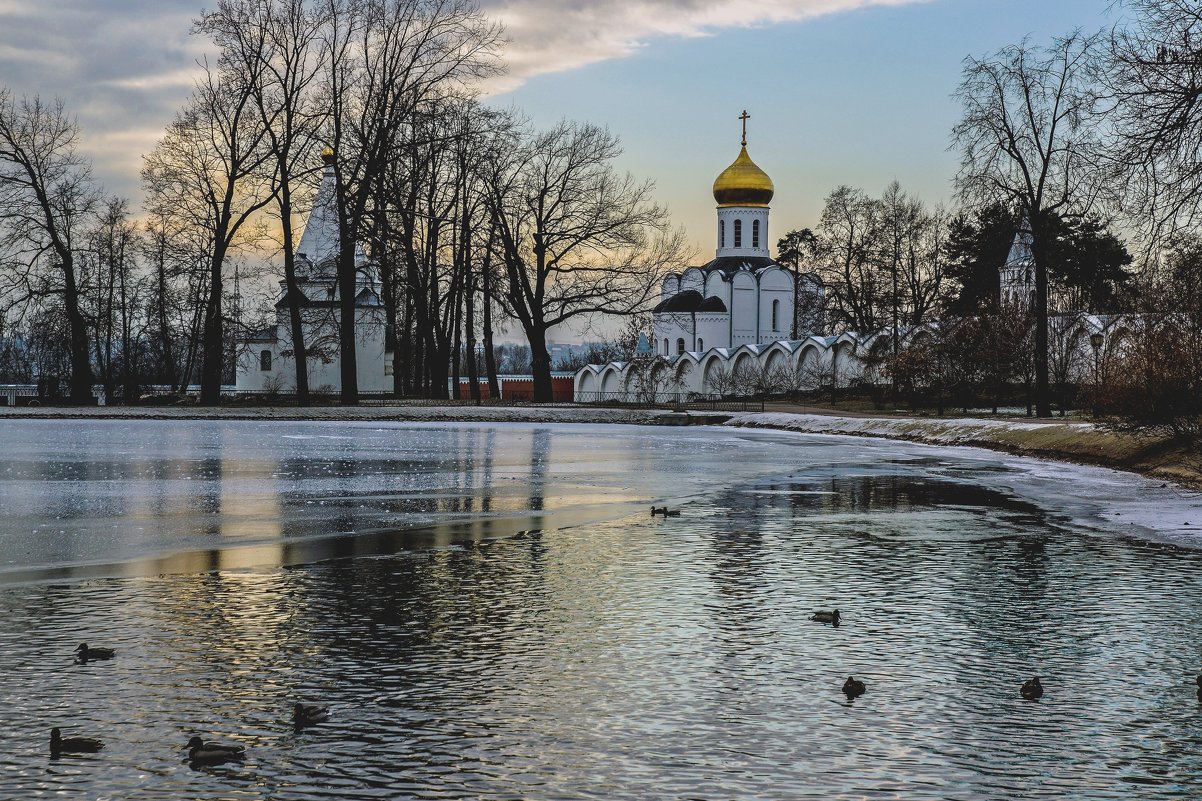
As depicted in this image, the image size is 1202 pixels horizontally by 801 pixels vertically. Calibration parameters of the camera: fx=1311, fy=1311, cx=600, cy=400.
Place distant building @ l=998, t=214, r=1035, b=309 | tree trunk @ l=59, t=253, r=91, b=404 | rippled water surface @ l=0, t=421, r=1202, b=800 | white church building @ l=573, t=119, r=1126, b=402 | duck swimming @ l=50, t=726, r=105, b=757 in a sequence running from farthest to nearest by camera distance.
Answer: white church building @ l=573, t=119, r=1126, b=402
tree trunk @ l=59, t=253, r=91, b=404
distant building @ l=998, t=214, r=1035, b=309
duck swimming @ l=50, t=726, r=105, b=757
rippled water surface @ l=0, t=421, r=1202, b=800

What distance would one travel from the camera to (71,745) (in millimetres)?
5211

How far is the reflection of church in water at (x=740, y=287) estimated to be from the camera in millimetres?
98812

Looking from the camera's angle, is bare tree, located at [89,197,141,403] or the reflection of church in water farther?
the reflection of church in water

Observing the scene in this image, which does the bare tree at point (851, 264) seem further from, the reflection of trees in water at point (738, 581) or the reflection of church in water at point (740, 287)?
the reflection of trees in water at point (738, 581)

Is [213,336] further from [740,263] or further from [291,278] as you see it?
[740,263]

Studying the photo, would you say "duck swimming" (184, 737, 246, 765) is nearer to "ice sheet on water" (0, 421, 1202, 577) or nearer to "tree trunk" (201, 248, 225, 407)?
"ice sheet on water" (0, 421, 1202, 577)

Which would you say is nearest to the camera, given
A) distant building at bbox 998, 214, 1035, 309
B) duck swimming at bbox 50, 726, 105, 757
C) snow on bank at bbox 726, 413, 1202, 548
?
duck swimming at bbox 50, 726, 105, 757

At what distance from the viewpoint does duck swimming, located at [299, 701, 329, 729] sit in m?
5.59

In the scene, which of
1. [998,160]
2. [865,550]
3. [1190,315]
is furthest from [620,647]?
[998,160]

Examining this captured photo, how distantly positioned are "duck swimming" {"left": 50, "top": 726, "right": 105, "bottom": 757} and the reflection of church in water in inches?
3649

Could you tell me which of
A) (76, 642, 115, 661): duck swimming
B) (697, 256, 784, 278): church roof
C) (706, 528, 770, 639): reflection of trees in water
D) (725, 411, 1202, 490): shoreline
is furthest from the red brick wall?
(76, 642, 115, 661): duck swimming

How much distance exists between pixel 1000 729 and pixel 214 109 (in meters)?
45.0

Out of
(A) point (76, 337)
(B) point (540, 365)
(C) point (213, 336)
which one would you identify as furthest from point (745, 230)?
(C) point (213, 336)

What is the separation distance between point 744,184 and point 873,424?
6445 centimetres
